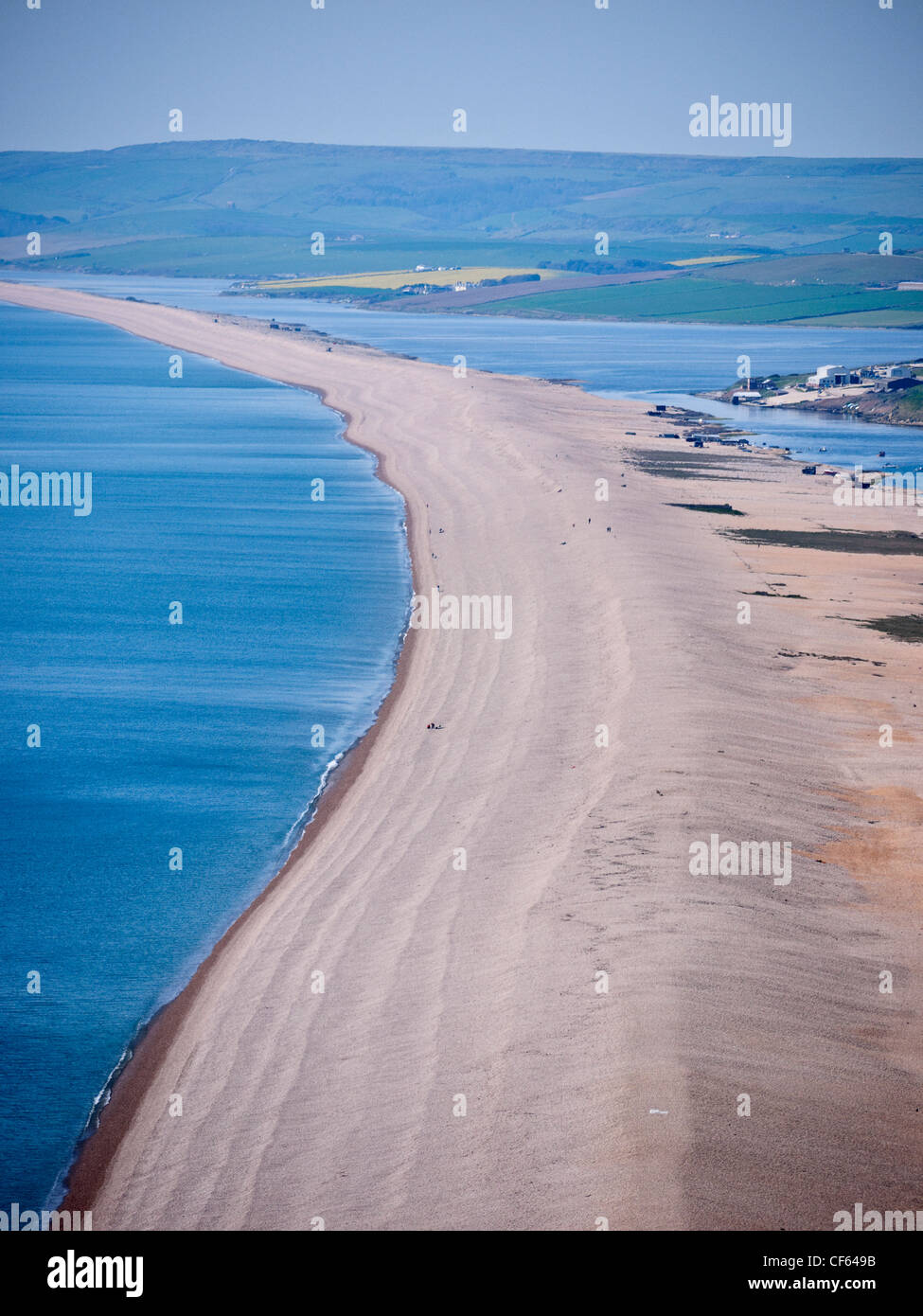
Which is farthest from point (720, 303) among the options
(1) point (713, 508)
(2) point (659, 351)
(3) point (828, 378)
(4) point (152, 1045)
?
(4) point (152, 1045)

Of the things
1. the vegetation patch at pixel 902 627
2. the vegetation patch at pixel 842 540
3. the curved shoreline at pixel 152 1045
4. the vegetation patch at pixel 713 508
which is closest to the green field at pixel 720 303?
the vegetation patch at pixel 713 508

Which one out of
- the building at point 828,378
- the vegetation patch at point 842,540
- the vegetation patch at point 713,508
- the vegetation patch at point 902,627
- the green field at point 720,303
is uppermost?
the green field at point 720,303

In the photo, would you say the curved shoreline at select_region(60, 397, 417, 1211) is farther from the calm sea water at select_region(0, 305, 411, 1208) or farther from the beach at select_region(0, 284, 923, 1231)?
the calm sea water at select_region(0, 305, 411, 1208)

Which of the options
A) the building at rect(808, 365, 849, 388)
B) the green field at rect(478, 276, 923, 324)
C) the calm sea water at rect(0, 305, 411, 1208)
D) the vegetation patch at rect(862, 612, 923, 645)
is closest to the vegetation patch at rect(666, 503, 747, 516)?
the calm sea water at rect(0, 305, 411, 1208)

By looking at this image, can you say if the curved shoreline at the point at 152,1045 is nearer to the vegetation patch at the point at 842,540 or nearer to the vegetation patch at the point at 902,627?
the vegetation patch at the point at 902,627

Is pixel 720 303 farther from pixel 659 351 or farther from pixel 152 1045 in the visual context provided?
pixel 152 1045

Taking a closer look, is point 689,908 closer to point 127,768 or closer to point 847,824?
point 847,824
